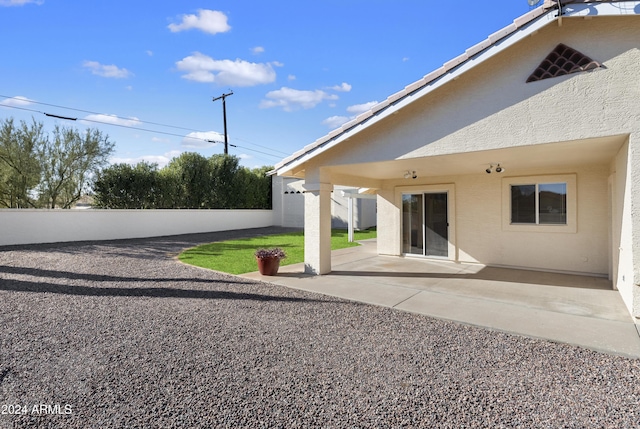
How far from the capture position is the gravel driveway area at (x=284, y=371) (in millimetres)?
3215

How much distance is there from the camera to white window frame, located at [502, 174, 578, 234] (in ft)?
32.4

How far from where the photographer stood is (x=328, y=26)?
12.0m

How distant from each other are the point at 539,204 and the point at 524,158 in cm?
312

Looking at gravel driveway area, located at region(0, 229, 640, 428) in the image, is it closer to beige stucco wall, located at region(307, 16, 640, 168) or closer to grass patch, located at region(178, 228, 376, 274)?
beige stucco wall, located at region(307, 16, 640, 168)

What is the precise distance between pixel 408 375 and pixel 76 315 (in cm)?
640

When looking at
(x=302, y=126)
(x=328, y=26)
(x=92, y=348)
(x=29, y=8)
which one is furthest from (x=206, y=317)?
(x=302, y=126)

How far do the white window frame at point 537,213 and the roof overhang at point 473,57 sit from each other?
5510 millimetres

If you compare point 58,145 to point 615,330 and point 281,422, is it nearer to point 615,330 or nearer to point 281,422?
point 281,422

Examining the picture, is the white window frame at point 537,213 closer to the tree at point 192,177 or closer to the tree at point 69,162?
the tree at point 192,177

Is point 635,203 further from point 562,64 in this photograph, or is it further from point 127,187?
point 127,187

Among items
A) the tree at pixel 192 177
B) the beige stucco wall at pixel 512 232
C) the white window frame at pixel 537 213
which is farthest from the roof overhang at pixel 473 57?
the tree at pixel 192 177

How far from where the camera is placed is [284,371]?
412 centimetres

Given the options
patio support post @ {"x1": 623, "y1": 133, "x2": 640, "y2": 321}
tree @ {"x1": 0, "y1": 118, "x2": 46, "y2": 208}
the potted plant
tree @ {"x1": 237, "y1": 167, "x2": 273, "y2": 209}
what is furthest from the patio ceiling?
tree @ {"x1": 0, "y1": 118, "x2": 46, "y2": 208}

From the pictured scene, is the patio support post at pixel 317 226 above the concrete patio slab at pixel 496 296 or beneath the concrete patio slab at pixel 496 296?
above
